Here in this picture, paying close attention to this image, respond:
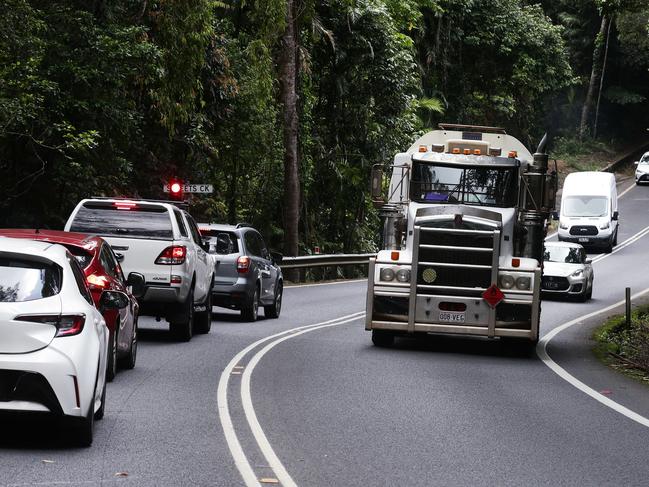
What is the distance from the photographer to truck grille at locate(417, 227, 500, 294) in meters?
19.4

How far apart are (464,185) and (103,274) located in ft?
27.2

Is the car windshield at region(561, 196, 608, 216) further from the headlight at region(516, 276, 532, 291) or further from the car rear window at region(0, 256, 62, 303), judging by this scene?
the car rear window at region(0, 256, 62, 303)

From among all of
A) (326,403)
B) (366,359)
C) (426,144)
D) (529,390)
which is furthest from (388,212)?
(326,403)

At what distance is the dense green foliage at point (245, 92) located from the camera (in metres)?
25.3

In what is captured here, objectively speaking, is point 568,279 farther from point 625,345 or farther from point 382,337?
point 382,337

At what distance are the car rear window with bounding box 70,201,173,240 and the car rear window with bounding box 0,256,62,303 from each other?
7878 mm

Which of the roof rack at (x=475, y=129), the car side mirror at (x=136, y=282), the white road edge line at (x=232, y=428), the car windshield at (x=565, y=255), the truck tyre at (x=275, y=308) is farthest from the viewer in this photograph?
the car windshield at (x=565, y=255)

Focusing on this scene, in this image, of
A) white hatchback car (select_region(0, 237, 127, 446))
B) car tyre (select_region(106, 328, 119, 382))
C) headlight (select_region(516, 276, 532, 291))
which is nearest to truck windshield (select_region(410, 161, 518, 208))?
headlight (select_region(516, 276, 532, 291))

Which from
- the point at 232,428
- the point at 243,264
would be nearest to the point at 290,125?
the point at 243,264

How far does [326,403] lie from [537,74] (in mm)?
55749

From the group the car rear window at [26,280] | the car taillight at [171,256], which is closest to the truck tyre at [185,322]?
the car taillight at [171,256]

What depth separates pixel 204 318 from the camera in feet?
66.8

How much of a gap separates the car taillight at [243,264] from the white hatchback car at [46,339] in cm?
1314

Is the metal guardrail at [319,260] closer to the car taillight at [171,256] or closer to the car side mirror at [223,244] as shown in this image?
the car side mirror at [223,244]
